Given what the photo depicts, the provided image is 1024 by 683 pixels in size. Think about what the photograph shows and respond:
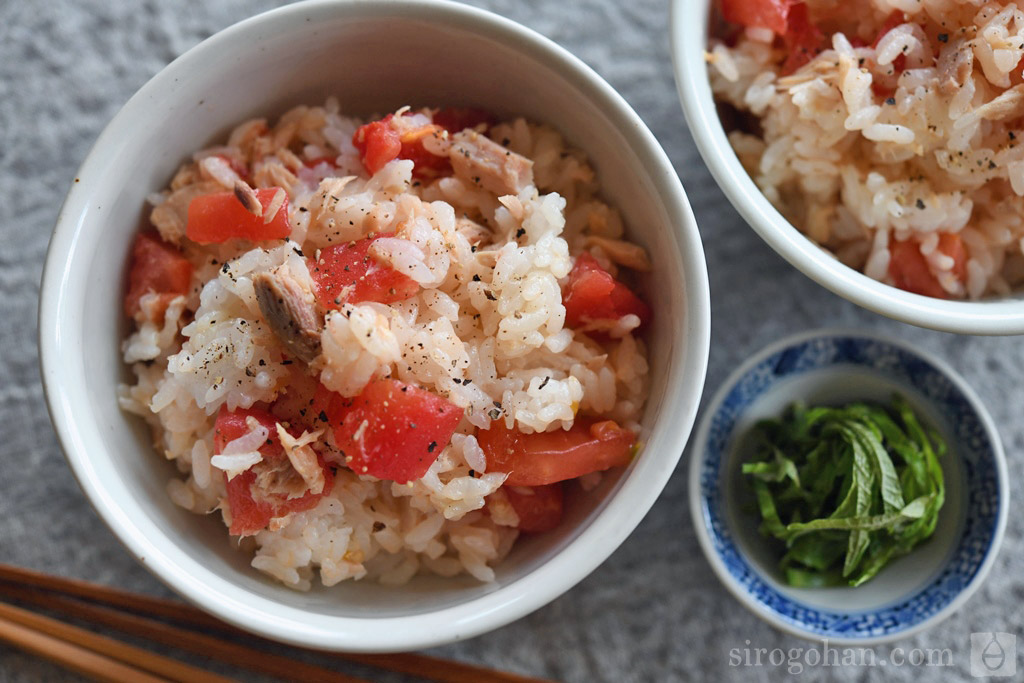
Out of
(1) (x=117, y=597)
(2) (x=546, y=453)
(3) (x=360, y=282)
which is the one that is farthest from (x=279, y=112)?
(1) (x=117, y=597)

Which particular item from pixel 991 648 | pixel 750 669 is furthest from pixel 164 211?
pixel 991 648

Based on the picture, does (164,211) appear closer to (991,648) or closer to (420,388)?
(420,388)

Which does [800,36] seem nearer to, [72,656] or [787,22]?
[787,22]

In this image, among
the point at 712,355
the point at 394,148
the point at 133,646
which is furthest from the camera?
the point at 712,355

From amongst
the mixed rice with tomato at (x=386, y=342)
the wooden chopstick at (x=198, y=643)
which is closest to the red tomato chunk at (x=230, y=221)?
the mixed rice with tomato at (x=386, y=342)

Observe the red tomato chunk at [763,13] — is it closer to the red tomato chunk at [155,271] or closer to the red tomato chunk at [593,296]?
the red tomato chunk at [593,296]

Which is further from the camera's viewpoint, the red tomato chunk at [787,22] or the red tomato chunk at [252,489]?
the red tomato chunk at [787,22]
